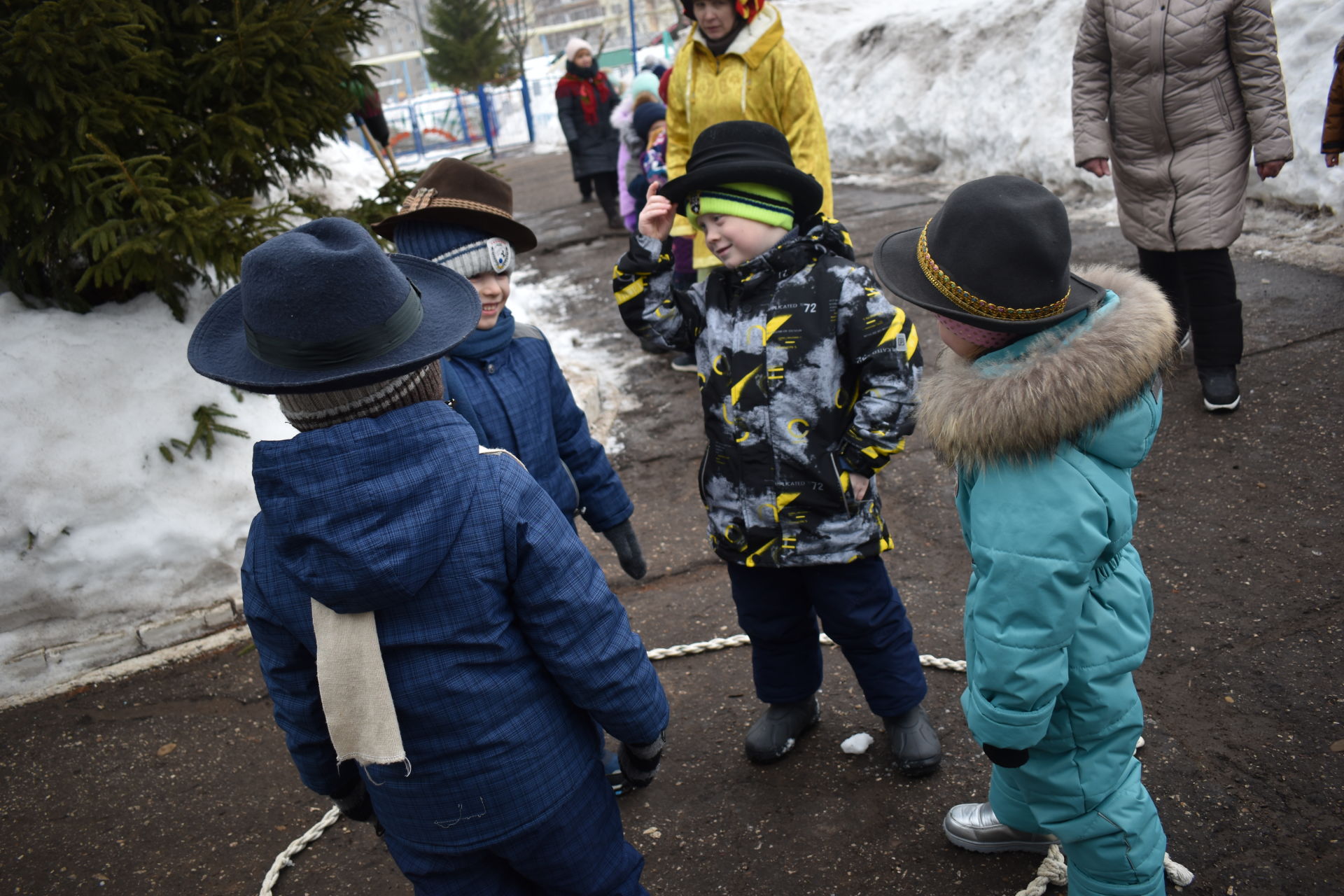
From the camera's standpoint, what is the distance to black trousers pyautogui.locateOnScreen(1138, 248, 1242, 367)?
440cm

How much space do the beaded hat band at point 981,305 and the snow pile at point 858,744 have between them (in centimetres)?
158

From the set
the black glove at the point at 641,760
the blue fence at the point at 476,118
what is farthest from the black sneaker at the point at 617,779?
the blue fence at the point at 476,118

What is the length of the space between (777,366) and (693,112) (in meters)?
3.14

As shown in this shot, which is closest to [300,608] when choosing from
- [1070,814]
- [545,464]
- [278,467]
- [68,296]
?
[278,467]

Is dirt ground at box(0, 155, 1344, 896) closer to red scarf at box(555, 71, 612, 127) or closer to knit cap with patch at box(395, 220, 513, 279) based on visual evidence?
knit cap with patch at box(395, 220, 513, 279)

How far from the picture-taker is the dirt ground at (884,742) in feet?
8.17

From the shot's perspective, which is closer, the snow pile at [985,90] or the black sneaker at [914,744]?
the black sneaker at [914,744]

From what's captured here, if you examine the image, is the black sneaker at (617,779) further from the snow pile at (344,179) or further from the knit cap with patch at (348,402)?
the snow pile at (344,179)

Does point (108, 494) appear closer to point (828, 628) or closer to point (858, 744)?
point (828, 628)

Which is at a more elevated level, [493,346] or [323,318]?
[323,318]

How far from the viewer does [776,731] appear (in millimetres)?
2934

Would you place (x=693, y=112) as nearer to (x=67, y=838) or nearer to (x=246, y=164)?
(x=246, y=164)

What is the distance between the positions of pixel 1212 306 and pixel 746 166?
10.2 feet

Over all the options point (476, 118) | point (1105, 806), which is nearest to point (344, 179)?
point (1105, 806)
